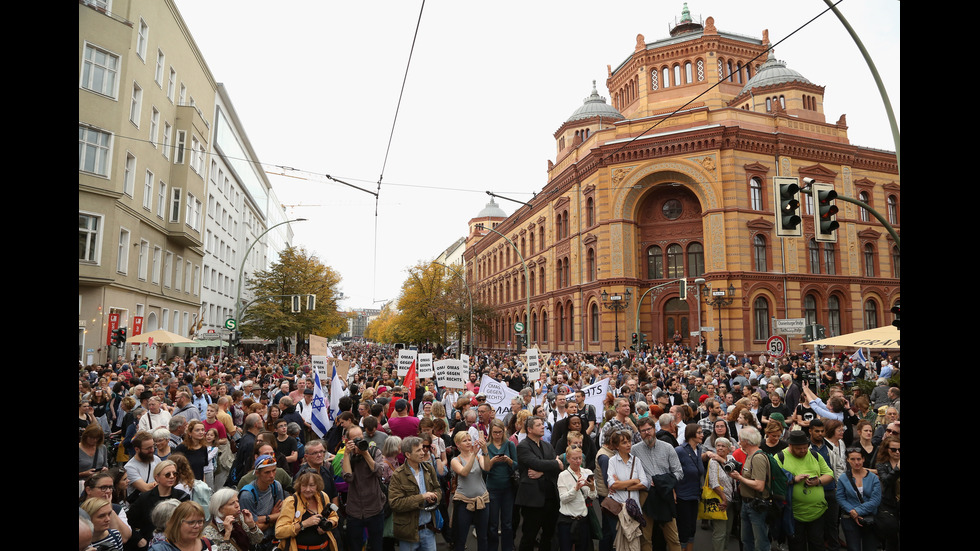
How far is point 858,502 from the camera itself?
6.14 metres

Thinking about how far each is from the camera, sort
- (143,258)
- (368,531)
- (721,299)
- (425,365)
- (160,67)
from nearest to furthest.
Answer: (368,531)
(425,365)
(143,258)
(160,67)
(721,299)

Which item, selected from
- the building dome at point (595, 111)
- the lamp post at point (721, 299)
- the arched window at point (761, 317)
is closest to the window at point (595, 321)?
the lamp post at point (721, 299)

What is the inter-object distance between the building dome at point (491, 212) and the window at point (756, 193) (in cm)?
4961

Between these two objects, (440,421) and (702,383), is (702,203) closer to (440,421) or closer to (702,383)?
(702,383)

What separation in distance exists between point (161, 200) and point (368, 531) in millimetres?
29374

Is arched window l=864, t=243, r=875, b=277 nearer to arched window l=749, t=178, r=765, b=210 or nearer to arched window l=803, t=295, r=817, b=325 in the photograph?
arched window l=803, t=295, r=817, b=325

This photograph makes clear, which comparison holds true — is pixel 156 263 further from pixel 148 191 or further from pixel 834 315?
pixel 834 315

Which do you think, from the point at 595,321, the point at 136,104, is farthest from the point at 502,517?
the point at 595,321

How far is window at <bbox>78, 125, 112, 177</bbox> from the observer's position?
72.8 ft

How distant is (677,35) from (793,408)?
4659cm

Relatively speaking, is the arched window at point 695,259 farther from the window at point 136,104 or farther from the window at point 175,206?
the window at point 136,104

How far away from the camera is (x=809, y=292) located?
38.3m

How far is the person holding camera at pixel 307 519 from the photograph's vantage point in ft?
16.9
